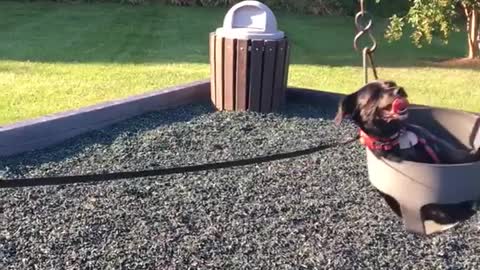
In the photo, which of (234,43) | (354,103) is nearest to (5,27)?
(234,43)

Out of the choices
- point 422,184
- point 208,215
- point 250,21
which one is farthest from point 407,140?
point 250,21

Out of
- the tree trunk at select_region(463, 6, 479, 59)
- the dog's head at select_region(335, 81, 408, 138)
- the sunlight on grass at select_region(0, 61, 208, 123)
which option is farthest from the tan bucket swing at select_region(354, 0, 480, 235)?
the tree trunk at select_region(463, 6, 479, 59)

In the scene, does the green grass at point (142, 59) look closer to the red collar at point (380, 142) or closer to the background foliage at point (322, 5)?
the background foliage at point (322, 5)

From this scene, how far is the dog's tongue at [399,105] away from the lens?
12.5 ft

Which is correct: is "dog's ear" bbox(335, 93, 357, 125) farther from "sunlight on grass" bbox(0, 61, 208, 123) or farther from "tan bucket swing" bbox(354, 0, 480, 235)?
"sunlight on grass" bbox(0, 61, 208, 123)

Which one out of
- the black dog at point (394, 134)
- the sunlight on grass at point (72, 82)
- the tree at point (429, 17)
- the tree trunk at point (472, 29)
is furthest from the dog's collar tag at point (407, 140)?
the tree trunk at point (472, 29)

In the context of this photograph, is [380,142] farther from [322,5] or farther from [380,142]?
[322,5]

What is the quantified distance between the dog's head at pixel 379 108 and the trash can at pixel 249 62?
2.49 meters

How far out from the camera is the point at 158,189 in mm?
4695

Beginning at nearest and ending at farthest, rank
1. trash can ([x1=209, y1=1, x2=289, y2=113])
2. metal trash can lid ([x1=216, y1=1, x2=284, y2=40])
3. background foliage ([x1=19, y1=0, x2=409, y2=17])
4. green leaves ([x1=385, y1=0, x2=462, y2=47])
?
trash can ([x1=209, y1=1, x2=289, y2=113])
metal trash can lid ([x1=216, y1=1, x2=284, y2=40])
green leaves ([x1=385, y1=0, x2=462, y2=47])
background foliage ([x1=19, y1=0, x2=409, y2=17])

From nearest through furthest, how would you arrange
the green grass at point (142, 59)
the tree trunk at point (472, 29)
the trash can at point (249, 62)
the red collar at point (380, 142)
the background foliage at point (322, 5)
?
the red collar at point (380, 142)
the trash can at point (249, 62)
the green grass at point (142, 59)
the tree trunk at point (472, 29)
the background foliage at point (322, 5)

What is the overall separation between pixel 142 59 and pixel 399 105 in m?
7.01

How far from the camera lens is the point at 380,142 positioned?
13.6 feet

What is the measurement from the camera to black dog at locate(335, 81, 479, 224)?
3908 mm
